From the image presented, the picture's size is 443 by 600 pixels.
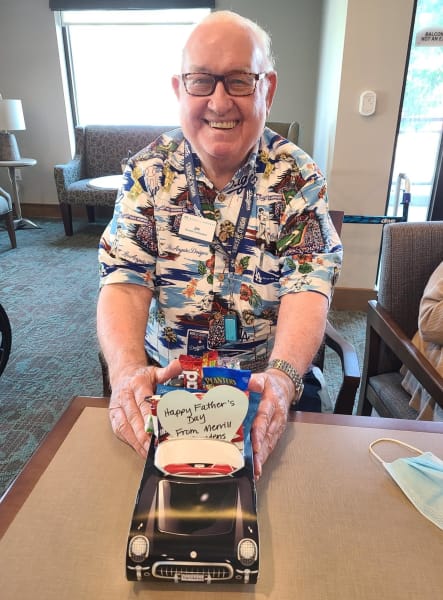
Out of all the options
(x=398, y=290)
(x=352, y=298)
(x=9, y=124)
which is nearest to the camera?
(x=398, y=290)

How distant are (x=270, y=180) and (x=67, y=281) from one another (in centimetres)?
268

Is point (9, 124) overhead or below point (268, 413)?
overhead

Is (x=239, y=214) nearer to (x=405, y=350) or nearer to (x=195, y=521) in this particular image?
(x=405, y=350)

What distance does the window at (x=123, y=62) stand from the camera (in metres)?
4.41

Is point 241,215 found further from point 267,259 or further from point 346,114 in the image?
point 346,114

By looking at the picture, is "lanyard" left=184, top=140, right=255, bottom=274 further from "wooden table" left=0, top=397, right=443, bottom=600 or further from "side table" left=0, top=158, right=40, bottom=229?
"side table" left=0, top=158, right=40, bottom=229

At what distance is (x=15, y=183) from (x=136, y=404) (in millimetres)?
4463

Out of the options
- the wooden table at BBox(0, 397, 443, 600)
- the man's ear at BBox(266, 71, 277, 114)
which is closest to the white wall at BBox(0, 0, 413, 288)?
the man's ear at BBox(266, 71, 277, 114)

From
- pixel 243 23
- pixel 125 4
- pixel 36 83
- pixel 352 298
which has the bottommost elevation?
pixel 352 298

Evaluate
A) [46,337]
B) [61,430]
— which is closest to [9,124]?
[46,337]

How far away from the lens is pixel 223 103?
100 centimetres

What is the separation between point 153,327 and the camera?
1208 millimetres

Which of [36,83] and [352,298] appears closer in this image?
[352,298]

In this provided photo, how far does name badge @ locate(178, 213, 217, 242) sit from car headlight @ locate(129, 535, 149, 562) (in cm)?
70
